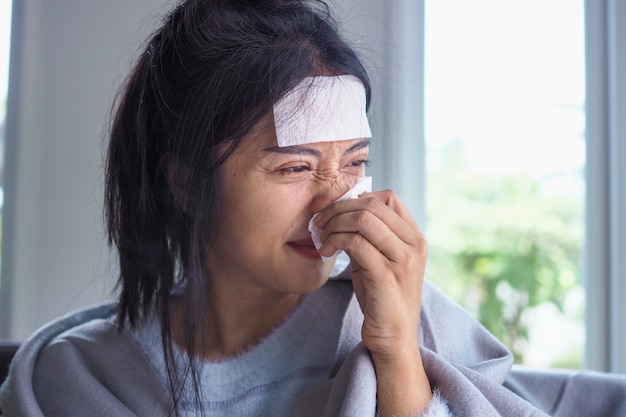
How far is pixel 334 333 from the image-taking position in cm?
105

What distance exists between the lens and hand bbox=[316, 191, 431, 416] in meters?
0.83

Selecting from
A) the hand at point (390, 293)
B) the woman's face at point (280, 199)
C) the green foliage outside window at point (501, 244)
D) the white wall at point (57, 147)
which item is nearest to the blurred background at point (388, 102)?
the white wall at point (57, 147)

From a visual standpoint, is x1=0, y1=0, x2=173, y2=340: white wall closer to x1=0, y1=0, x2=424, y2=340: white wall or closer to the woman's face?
x1=0, y1=0, x2=424, y2=340: white wall

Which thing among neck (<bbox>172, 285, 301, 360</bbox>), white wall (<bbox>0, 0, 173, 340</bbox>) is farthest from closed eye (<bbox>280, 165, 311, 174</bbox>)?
white wall (<bbox>0, 0, 173, 340</bbox>)

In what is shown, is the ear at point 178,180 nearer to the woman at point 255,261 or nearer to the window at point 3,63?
the woman at point 255,261

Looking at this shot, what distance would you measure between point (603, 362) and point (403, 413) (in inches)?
31.8

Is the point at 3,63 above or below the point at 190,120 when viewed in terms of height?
above

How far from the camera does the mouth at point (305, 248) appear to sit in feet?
3.08

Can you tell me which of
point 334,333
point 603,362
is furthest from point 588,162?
point 334,333

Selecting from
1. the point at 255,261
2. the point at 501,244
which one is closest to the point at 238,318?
the point at 255,261

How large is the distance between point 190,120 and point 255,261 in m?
0.23

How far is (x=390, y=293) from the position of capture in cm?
84

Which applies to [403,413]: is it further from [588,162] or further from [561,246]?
[561,246]

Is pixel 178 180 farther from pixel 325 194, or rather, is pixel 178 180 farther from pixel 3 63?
pixel 3 63
